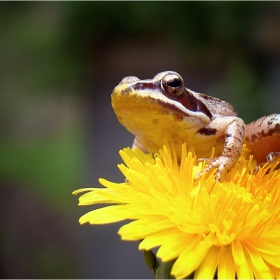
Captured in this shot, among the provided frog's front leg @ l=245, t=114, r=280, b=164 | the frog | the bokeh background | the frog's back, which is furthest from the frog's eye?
the bokeh background

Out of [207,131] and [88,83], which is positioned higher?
[88,83]

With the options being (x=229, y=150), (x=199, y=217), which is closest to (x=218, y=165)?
(x=229, y=150)

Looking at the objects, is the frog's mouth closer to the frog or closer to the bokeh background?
the frog

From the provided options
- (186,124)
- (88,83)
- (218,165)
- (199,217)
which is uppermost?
(88,83)

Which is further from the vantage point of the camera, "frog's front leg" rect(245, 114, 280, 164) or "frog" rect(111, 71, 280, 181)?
"frog's front leg" rect(245, 114, 280, 164)

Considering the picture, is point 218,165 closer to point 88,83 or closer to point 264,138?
point 264,138

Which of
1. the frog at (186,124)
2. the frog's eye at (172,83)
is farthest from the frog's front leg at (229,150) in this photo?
the frog's eye at (172,83)
